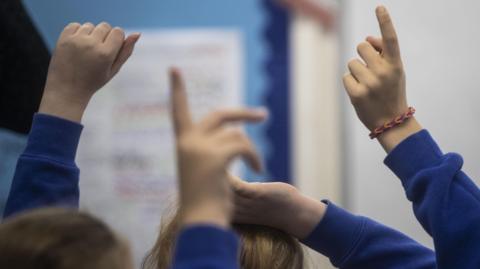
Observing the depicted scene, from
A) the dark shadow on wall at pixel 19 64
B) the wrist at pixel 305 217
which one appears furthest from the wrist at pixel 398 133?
the dark shadow on wall at pixel 19 64

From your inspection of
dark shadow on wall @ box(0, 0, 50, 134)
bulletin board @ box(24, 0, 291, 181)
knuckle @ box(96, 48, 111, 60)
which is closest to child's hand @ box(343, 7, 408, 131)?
knuckle @ box(96, 48, 111, 60)

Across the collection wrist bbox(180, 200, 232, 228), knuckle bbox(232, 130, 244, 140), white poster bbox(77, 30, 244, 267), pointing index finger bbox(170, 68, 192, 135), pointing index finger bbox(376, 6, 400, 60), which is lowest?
white poster bbox(77, 30, 244, 267)

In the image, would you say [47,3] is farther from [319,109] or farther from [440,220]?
[440,220]

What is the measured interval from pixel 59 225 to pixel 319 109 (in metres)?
1.20

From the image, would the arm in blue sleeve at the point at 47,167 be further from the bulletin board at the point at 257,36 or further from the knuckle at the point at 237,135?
the bulletin board at the point at 257,36

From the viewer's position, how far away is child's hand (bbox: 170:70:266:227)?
391mm

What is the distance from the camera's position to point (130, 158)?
174 centimetres

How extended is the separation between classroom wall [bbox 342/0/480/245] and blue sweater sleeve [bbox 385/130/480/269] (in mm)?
616

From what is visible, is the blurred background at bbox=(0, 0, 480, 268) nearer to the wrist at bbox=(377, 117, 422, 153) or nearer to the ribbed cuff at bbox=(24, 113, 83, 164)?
the wrist at bbox=(377, 117, 422, 153)

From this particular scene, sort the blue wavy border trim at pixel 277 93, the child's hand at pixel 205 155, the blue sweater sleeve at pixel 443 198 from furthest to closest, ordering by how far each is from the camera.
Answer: the blue wavy border trim at pixel 277 93 < the blue sweater sleeve at pixel 443 198 < the child's hand at pixel 205 155

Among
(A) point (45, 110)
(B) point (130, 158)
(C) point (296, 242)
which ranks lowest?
(B) point (130, 158)

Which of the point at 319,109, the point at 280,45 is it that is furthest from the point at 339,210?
the point at 280,45

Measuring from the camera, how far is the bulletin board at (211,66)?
1.71m

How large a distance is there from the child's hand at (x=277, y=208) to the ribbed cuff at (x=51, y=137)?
6.5 inches
